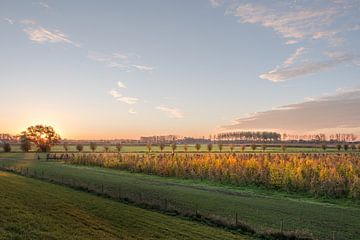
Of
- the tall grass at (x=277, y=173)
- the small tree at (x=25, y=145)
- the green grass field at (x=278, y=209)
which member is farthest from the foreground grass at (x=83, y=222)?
the small tree at (x=25, y=145)

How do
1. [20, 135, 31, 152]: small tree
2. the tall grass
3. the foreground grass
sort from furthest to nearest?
[20, 135, 31, 152]: small tree
the tall grass
the foreground grass

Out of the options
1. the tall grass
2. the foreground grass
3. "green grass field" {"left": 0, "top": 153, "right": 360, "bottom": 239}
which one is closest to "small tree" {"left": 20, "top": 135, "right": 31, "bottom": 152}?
the tall grass

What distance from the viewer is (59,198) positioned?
2447 cm

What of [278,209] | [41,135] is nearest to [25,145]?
[41,135]

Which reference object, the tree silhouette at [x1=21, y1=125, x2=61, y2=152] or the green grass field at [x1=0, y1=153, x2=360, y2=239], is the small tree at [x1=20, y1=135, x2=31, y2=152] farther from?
the green grass field at [x1=0, y1=153, x2=360, y2=239]

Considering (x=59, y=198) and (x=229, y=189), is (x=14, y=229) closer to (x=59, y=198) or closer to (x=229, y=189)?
(x=59, y=198)

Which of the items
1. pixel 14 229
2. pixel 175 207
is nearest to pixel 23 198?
pixel 14 229

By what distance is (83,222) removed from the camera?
60.4 ft

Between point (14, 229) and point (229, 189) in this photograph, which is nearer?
point (14, 229)

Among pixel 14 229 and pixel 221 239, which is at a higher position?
pixel 14 229

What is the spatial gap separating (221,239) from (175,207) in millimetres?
7926

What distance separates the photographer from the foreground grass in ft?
52.0

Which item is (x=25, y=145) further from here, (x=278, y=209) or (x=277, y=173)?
(x=278, y=209)

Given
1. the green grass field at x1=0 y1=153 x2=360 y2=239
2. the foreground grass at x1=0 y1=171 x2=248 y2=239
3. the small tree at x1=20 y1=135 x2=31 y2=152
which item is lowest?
the green grass field at x1=0 y1=153 x2=360 y2=239
